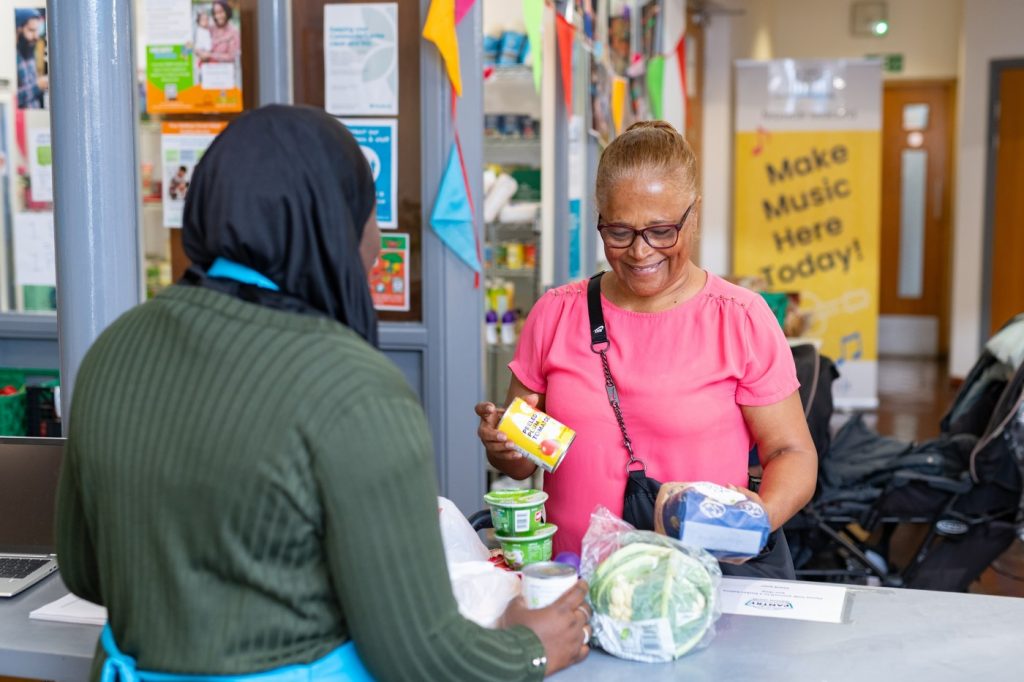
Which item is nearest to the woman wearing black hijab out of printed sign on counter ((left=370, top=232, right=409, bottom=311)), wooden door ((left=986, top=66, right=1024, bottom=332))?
printed sign on counter ((left=370, top=232, right=409, bottom=311))

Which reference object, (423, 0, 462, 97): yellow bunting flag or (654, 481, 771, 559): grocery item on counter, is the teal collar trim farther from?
(423, 0, 462, 97): yellow bunting flag

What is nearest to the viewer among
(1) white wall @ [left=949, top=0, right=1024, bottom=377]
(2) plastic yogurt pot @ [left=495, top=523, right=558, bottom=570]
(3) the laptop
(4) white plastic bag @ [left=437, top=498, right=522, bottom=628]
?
(4) white plastic bag @ [left=437, top=498, right=522, bottom=628]

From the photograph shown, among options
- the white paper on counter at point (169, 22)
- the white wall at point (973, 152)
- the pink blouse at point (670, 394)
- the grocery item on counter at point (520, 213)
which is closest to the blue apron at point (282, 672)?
the pink blouse at point (670, 394)

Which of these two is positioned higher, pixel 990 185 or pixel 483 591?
pixel 990 185

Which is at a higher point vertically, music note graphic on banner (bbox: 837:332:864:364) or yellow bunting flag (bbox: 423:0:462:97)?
yellow bunting flag (bbox: 423:0:462:97)

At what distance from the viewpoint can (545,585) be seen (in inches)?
→ 56.8

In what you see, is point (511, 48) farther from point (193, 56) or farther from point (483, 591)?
point (483, 591)

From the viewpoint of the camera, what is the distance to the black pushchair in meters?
3.53

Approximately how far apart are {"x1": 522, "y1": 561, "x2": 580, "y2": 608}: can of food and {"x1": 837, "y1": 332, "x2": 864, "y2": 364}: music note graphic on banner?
7.47 metres

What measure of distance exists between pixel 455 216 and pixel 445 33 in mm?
529

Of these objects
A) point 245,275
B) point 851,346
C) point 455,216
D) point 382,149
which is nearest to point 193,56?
point 382,149

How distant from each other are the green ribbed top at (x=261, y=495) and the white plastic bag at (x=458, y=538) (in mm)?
448

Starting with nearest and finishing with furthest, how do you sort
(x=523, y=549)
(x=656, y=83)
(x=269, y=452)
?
(x=269, y=452)
(x=523, y=549)
(x=656, y=83)

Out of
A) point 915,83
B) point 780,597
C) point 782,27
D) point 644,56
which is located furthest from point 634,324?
point 915,83
